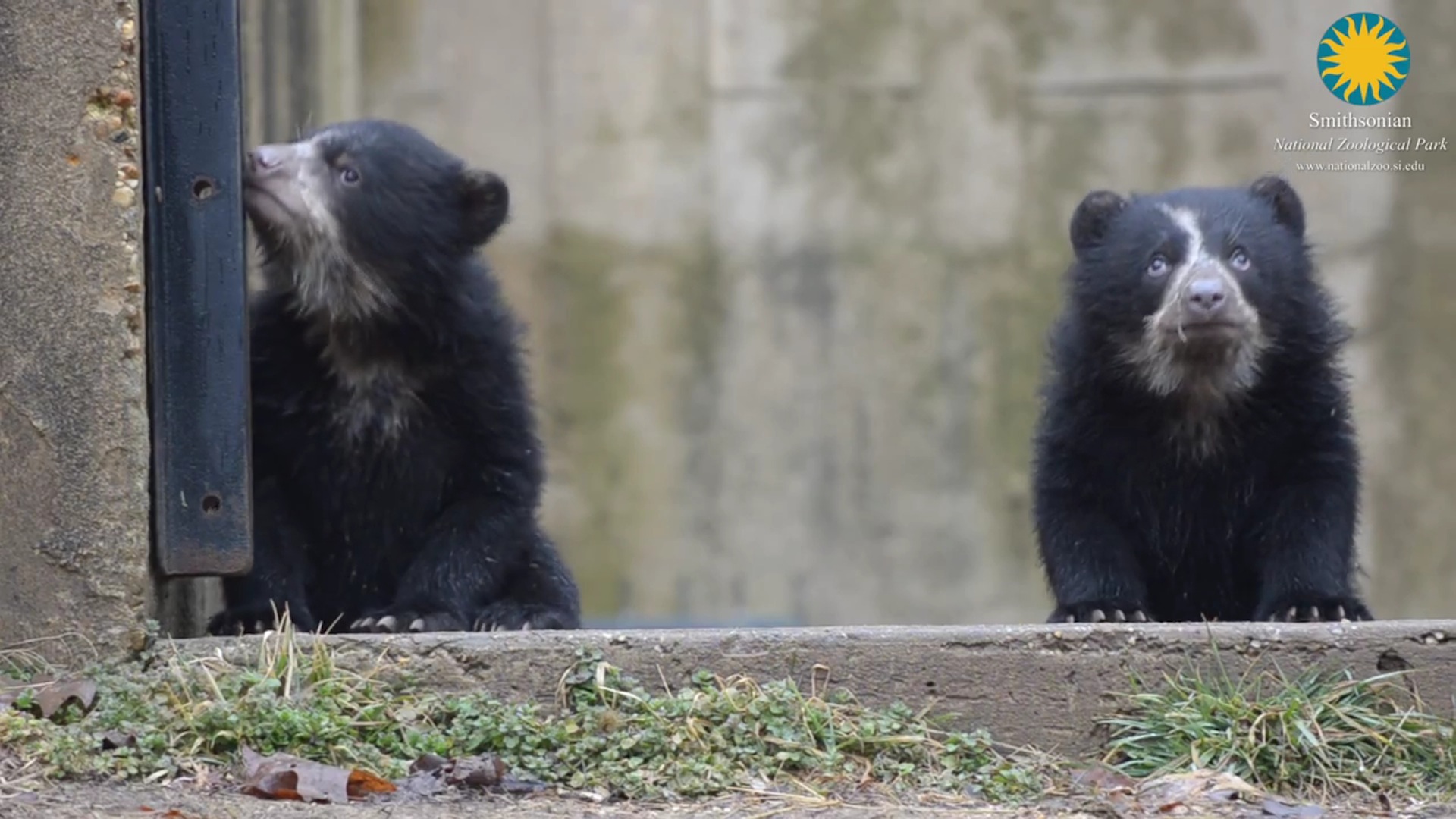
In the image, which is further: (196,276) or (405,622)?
(405,622)

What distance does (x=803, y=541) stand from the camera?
39.6ft

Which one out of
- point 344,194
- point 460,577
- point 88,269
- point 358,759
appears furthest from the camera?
point 344,194

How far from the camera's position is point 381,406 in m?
5.94

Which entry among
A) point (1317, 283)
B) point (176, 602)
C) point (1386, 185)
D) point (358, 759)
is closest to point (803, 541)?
point (1386, 185)

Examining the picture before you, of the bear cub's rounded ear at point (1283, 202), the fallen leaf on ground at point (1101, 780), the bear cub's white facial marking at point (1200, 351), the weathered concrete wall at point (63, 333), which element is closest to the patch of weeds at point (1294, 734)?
the fallen leaf on ground at point (1101, 780)

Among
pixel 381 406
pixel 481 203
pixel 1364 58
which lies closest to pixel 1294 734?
pixel 381 406

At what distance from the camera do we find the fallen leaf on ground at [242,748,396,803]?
427 cm

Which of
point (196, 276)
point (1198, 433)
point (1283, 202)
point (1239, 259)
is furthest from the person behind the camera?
point (1283, 202)

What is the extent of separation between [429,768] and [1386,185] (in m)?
9.02

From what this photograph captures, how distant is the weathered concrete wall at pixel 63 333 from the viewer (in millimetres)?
4844

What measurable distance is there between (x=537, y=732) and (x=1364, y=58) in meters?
7.88

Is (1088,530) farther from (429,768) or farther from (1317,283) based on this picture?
(429,768)

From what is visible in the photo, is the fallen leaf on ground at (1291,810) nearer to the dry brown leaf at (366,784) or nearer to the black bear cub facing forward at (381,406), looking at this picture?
the dry brown leaf at (366,784)

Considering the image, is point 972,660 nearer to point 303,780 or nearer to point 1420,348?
point 303,780
